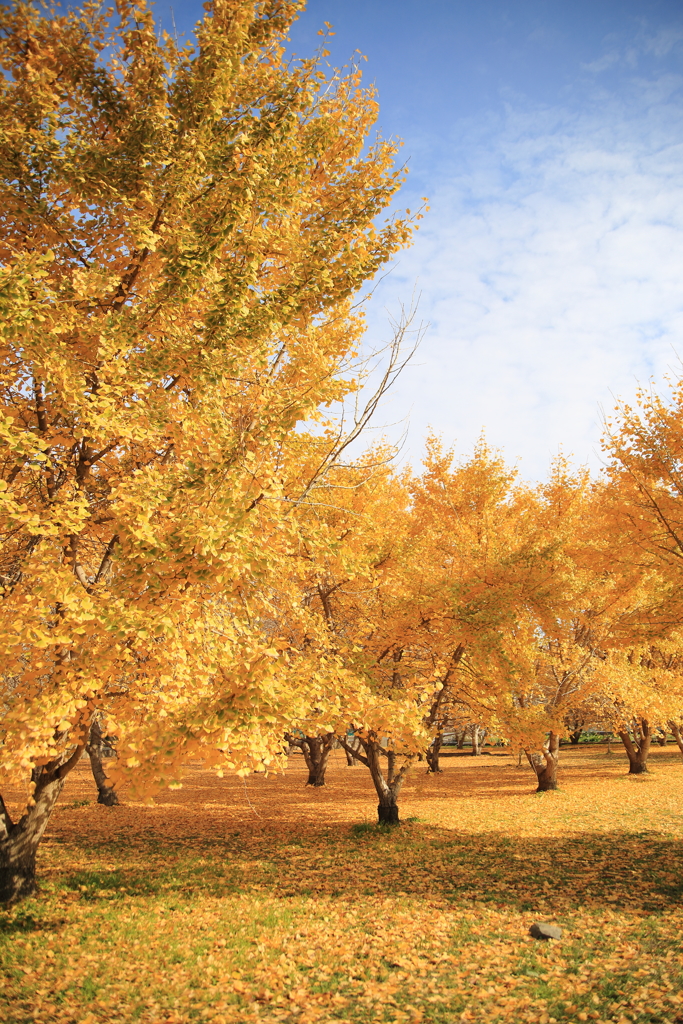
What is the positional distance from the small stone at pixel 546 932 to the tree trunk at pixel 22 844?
226 inches

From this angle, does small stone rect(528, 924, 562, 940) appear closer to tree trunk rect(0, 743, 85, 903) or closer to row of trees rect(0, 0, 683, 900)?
row of trees rect(0, 0, 683, 900)

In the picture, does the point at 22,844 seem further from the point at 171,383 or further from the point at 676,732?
the point at 676,732

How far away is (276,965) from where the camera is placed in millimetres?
5180

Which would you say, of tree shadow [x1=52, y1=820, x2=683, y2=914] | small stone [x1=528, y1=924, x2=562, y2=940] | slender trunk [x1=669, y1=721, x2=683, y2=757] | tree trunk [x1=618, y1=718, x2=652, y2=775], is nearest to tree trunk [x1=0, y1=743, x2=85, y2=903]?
tree shadow [x1=52, y1=820, x2=683, y2=914]

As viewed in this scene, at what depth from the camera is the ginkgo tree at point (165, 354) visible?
12.7ft

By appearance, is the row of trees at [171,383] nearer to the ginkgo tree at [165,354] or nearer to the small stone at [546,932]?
the ginkgo tree at [165,354]

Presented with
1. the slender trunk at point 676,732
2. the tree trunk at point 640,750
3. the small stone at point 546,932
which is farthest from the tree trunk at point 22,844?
the slender trunk at point 676,732

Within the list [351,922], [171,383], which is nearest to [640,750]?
[351,922]

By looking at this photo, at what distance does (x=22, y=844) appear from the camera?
6574 mm

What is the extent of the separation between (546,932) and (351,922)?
2.22m

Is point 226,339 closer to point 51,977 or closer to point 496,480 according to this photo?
point 51,977

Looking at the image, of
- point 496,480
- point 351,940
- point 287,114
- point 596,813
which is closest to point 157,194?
point 287,114

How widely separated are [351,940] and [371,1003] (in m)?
1.41

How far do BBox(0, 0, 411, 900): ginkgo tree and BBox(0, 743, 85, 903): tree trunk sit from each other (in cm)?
51
